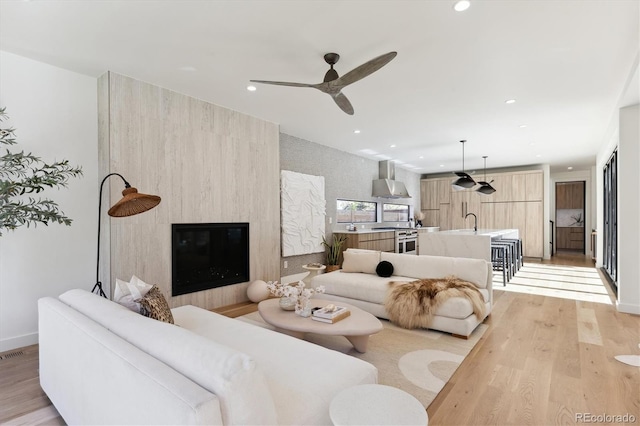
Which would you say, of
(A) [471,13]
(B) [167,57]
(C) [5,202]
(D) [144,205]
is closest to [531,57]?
(A) [471,13]

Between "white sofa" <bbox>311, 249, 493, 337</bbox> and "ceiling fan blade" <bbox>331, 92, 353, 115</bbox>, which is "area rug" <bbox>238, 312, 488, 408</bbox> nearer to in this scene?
"white sofa" <bbox>311, 249, 493, 337</bbox>

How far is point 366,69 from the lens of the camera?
97.8 inches

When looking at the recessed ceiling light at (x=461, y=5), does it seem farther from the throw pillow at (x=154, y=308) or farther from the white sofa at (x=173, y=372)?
the throw pillow at (x=154, y=308)

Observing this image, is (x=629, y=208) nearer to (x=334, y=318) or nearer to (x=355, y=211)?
Answer: (x=334, y=318)

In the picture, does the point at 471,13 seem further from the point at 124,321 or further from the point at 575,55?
the point at 124,321

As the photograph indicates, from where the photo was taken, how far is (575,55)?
298 cm

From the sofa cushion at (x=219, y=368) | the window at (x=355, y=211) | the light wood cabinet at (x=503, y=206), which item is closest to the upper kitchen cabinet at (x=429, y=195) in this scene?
the light wood cabinet at (x=503, y=206)

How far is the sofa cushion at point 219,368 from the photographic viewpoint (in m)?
1.05

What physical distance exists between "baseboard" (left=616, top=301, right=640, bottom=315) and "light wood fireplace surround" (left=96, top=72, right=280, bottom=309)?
4515 millimetres

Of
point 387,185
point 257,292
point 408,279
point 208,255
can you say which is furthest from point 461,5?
point 387,185

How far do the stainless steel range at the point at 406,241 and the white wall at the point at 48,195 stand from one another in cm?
640

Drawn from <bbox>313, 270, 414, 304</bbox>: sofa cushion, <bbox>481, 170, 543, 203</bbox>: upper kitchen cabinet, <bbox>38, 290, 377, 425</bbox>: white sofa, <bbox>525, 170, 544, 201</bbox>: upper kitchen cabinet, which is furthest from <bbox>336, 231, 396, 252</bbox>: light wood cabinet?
<bbox>38, 290, 377, 425</bbox>: white sofa

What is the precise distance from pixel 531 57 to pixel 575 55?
0.38 metres

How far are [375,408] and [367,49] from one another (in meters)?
2.74
